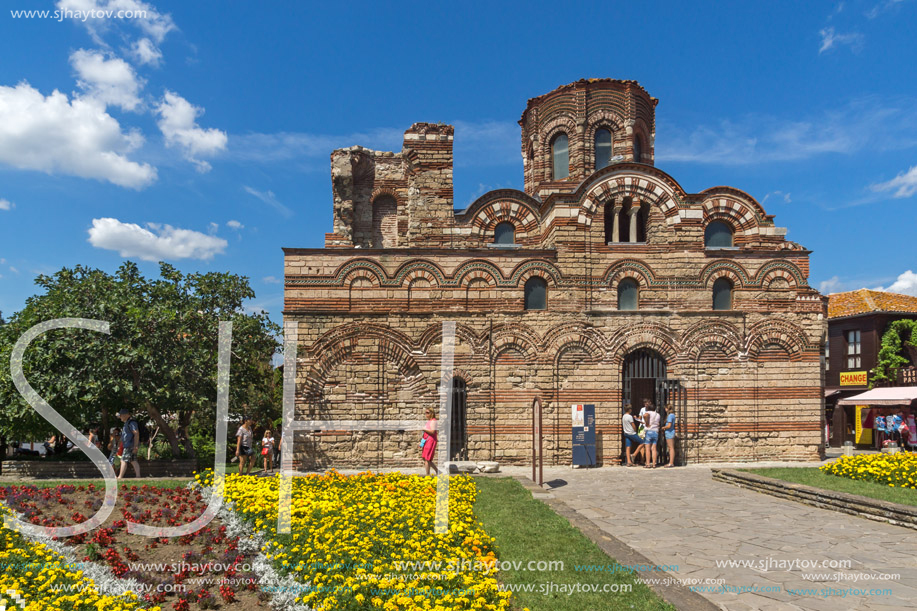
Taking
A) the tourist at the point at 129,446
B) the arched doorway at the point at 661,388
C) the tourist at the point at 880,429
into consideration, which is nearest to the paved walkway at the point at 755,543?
the arched doorway at the point at 661,388

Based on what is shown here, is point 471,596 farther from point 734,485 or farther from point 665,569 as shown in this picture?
point 734,485

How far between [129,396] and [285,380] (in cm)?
326

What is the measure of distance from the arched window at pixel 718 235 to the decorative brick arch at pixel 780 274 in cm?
144

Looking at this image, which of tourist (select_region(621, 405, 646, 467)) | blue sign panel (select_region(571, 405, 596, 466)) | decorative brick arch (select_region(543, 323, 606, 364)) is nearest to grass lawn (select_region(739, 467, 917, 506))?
tourist (select_region(621, 405, 646, 467))

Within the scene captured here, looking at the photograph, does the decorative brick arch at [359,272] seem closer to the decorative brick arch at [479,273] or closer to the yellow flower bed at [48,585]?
the decorative brick arch at [479,273]

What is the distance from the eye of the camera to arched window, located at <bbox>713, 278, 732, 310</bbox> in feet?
51.7

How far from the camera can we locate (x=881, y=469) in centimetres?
1128

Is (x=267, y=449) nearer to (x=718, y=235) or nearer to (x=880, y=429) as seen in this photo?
(x=718, y=235)

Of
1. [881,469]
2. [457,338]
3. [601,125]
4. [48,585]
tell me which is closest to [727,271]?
[881,469]

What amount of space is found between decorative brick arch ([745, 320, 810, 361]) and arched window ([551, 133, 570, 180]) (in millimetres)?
8309

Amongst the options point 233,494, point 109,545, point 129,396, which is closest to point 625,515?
point 233,494

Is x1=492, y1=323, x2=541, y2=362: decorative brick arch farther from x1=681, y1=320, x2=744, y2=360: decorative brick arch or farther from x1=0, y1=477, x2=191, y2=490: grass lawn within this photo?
x1=0, y1=477, x2=191, y2=490: grass lawn

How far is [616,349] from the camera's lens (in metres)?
15.2

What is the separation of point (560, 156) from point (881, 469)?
1341 centimetres
